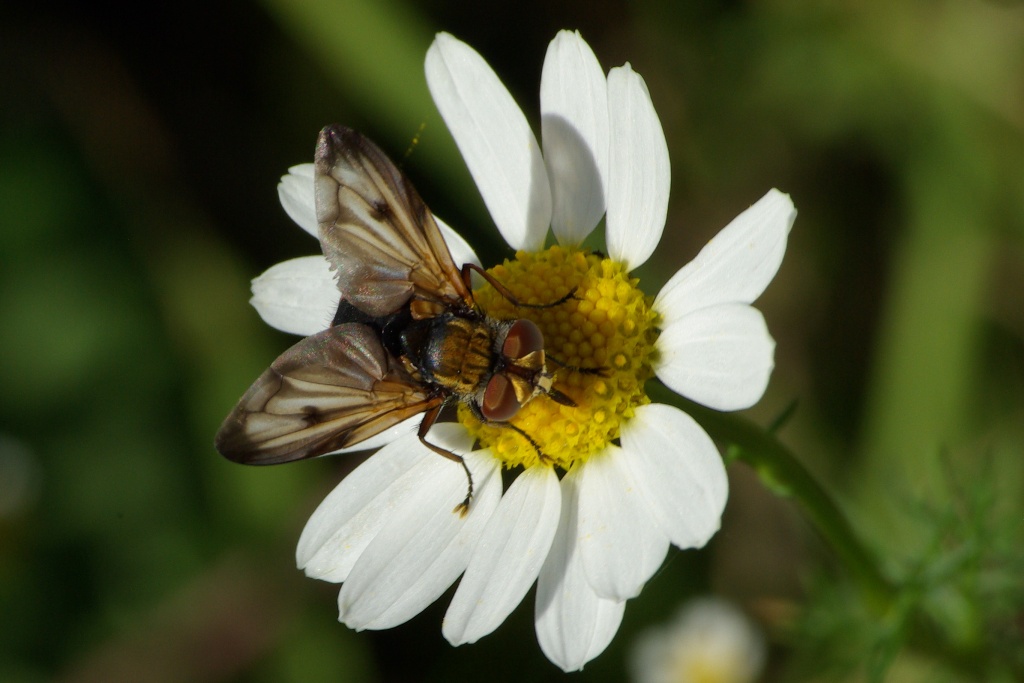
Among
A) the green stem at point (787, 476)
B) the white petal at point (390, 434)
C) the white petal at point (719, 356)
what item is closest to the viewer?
the white petal at point (719, 356)

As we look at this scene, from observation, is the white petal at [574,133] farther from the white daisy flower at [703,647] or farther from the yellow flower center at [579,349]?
the white daisy flower at [703,647]

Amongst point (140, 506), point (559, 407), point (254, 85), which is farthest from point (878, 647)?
point (254, 85)

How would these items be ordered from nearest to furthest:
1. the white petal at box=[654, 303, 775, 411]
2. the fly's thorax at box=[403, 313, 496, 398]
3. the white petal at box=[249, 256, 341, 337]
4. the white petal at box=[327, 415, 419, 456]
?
the white petal at box=[654, 303, 775, 411] < the fly's thorax at box=[403, 313, 496, 398] < the white petal at box=[327, 415, 419, 456] < the white petal at box=[249, 256, 341, 337]

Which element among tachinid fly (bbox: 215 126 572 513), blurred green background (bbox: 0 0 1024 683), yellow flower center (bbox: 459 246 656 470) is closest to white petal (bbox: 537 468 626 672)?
yellow flower center (bbox: 459 246 656 470)

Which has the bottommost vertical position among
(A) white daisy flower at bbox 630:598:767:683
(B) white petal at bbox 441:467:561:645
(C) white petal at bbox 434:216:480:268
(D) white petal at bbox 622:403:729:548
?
(A) white daisy flower at bbox 630:598:767:683

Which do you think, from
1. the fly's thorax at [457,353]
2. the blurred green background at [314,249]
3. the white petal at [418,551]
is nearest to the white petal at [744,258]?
the fly's thorax at [457,353]

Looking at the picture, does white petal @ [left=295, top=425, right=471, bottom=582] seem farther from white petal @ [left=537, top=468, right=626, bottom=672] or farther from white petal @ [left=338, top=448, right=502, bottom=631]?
white petal @ [left=537, top=468, right=626, bottom=672]
